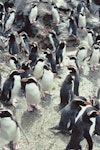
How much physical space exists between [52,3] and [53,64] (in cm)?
435

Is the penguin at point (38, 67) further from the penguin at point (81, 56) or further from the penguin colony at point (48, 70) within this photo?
the penguin at point (81, 56)

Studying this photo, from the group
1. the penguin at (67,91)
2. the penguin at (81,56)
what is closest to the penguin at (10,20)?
the penguin at (81,56)

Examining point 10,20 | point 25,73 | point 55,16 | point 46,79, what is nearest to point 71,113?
point 46,79

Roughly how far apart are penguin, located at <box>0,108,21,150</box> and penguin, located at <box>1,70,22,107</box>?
1366mm

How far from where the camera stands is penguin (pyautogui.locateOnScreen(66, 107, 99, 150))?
6633 mm

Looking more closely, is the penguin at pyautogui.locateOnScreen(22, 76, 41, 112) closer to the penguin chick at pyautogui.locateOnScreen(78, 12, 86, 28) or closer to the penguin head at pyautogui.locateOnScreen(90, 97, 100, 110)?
the penguin head at pyautogui.locateOnScreen(90, 97, 100, 110)

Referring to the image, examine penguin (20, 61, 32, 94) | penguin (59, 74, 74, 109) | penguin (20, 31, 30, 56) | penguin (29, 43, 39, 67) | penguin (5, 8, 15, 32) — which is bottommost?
penguin (59, 74, 74, 109)

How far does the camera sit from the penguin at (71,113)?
23.5ft

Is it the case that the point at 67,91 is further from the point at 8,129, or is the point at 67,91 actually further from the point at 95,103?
the point at 8,129

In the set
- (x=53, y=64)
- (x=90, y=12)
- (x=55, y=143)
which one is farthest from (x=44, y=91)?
(x=90, y=12)

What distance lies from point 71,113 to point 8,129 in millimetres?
1311

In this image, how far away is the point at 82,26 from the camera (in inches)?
535

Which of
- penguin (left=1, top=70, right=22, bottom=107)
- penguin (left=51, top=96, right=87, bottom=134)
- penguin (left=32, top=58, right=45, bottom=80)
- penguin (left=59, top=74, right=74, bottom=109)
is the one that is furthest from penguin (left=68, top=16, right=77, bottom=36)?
penguin (left=51, top=96, right=87, bottom=134)

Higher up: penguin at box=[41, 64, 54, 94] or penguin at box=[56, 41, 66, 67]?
penguin at box=[56, 41, 66, 67]
